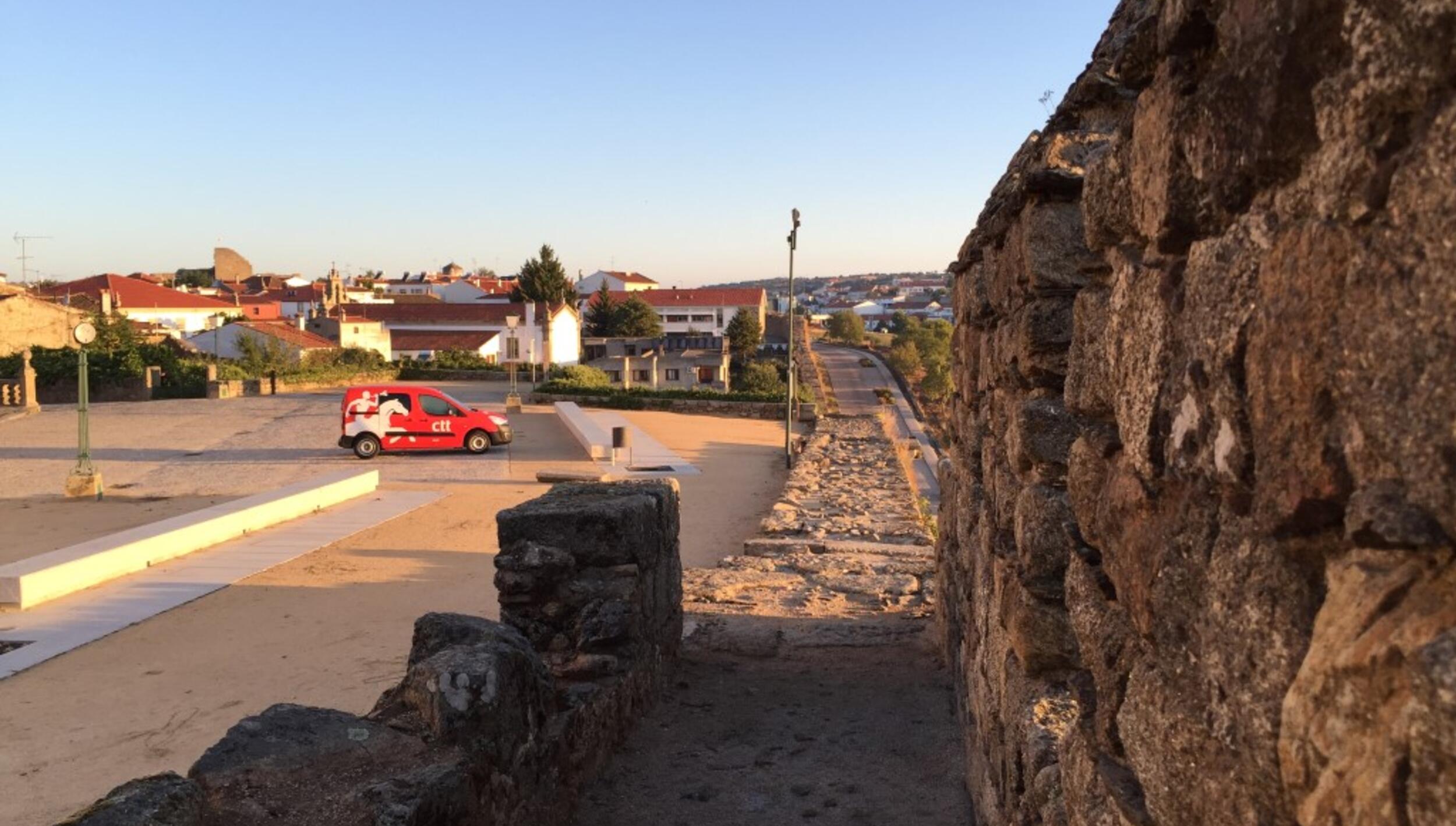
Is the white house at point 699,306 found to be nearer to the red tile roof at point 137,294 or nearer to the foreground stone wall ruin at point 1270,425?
the red tile roof at point 137,294

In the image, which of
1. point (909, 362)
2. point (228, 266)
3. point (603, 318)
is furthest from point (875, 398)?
point (228, 266)

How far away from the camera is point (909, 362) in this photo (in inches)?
2229

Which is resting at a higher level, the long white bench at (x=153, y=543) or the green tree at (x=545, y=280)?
the green tree at (x=545, y=280)

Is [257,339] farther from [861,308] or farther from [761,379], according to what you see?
[861,308]

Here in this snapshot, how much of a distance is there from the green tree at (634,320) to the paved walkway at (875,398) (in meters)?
10.5

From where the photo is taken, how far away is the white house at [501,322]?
2272 inches

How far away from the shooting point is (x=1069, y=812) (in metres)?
2.24

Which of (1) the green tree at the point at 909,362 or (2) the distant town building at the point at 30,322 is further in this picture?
(1) the green tree at the point at 909,362

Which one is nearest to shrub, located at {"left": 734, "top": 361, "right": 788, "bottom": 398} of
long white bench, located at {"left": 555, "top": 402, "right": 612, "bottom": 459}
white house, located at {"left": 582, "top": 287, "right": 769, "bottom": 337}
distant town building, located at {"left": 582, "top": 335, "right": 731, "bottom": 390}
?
distant town building, located at {"left": 582, "top": 335, "right": 731, "bottom": 390}

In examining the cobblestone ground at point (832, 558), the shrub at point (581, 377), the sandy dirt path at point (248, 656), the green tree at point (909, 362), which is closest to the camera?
the sandy dirt path at point (248, 656)

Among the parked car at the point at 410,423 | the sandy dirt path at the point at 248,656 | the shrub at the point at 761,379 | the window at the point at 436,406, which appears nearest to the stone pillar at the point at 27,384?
the parked car at the point at 410,423

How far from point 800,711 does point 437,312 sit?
62048 mm

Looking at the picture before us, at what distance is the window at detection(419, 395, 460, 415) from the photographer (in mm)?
19859

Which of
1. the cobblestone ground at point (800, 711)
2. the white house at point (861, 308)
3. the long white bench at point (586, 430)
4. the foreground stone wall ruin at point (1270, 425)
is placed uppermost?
the white house at point (861, 308)
